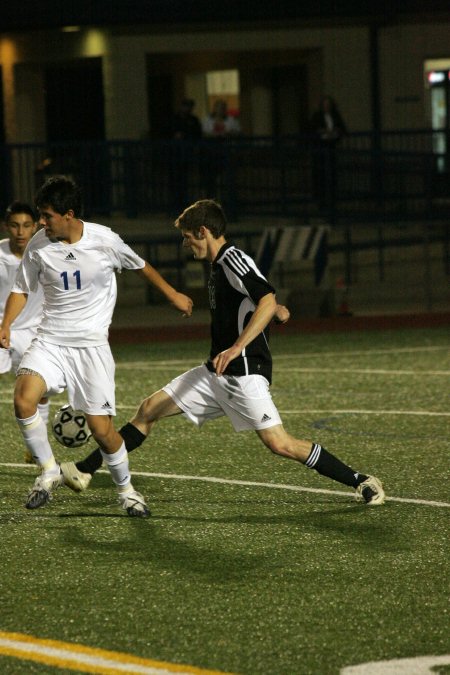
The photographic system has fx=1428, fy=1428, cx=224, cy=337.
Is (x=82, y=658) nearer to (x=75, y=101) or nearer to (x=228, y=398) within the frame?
(x=228, y=398)

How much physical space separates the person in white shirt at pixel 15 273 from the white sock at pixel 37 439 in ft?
4.24

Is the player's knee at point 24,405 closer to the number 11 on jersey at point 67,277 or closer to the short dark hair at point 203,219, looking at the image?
the number 11 on jersey at point 67,277

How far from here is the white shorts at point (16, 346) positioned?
10.1 m

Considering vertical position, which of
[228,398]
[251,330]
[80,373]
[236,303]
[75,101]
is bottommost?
[228,398]

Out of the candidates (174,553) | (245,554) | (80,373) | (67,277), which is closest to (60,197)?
(67,277)

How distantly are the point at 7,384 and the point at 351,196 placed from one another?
33.9ft

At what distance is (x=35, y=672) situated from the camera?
18.1ft

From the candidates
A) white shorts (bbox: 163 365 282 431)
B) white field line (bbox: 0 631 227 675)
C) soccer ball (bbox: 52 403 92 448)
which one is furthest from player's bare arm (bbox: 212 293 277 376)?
white field line (bbox: 0 631 227 675)

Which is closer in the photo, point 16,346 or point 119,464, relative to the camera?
point 119,464

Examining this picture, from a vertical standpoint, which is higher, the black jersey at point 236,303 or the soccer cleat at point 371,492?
the black jersey at point 236,303

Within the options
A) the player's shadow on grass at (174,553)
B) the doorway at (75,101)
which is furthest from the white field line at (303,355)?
the doorway at (75,101)

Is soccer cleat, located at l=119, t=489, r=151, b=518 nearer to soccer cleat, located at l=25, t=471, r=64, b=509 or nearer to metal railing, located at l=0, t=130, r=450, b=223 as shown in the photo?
soccer cleat, located at l=25, t=471, r=64, b=509

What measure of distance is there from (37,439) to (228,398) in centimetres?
113

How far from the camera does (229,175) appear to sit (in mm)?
22266
